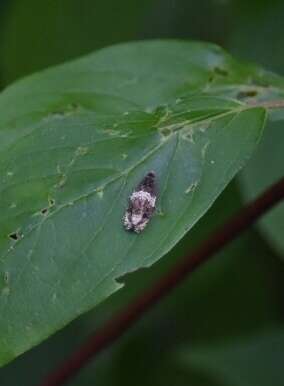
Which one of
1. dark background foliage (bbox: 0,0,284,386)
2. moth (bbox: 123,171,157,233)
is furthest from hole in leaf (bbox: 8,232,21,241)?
dark background foliage (bbox: 0,0,284,386)

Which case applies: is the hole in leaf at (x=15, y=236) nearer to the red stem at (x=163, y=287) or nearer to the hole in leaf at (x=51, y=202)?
the hole in leaf at (x=51, y=202)

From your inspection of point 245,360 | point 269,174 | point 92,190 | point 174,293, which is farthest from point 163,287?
point 174,293

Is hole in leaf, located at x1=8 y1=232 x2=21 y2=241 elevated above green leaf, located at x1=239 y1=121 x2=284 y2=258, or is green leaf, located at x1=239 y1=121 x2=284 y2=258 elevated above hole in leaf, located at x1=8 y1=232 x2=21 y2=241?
hole in leaf, located at x1=8 y1=232 x2=21 y2=241

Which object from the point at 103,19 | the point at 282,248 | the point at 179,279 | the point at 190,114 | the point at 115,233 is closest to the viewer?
the point at 115,233

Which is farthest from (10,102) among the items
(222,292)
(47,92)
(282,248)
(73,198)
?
(222,292)

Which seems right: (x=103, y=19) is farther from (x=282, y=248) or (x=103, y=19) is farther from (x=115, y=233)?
(x=115, y=233)

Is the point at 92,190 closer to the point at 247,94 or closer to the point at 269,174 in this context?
the point at 247,94

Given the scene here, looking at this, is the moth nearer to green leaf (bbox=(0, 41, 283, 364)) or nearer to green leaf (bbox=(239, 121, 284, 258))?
green leaf (bbox=(0, 41, 283, 364))
